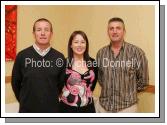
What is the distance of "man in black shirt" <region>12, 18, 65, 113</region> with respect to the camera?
1755 mm

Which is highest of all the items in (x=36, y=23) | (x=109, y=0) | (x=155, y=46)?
(x=109, y=0)

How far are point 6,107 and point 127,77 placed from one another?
819 millimetres

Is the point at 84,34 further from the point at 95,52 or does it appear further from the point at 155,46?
the point at 155,46

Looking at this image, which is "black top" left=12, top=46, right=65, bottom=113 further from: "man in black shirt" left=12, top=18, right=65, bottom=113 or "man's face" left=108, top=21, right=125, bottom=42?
"man's face" left=108, top=21, right=125, bottom=42

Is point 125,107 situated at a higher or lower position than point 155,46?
lower

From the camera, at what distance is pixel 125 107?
1.78 meters

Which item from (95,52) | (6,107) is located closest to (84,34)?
(95,52)

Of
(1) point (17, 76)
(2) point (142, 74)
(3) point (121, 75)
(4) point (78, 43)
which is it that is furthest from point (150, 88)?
(1) point (17, 76)

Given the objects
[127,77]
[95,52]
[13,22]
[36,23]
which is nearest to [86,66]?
[95,52]

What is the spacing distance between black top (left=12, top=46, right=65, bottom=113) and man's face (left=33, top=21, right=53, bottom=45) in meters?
0.07

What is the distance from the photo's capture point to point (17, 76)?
5.79 ft

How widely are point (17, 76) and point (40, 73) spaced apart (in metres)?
0.15

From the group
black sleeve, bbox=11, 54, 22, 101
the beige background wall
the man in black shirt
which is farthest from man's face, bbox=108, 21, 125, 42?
black sleeve, bbox=11, 54, 22, 101

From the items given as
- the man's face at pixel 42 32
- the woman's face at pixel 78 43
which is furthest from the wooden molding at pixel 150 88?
the man's face at pixel 42 32
